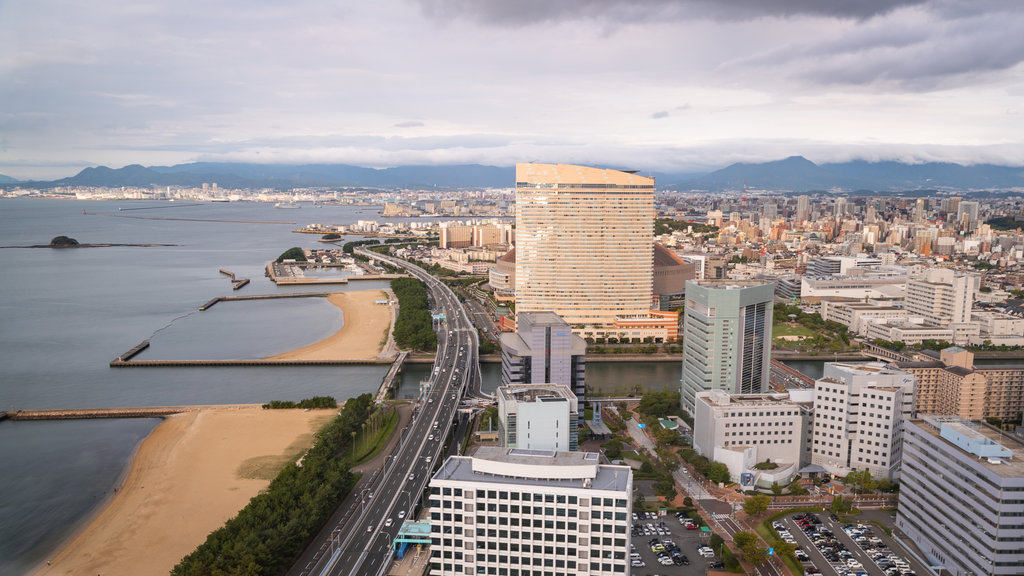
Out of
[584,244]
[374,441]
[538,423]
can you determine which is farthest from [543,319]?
[584,244]

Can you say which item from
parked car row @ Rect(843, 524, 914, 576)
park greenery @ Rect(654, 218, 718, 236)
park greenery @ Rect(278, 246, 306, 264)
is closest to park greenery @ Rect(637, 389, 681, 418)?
parked car row @ Rect(843, 524, 914, 576)

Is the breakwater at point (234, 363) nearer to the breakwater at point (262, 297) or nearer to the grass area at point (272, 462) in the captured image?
the grass area at point (272, 462)

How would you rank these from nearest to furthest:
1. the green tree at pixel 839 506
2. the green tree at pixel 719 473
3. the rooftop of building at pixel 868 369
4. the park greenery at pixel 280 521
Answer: the park greenery at pixel 280 521
the green tree at pixel 839 506
the green tree at pixel 719 473
the rooftop of building at pixel 868 369

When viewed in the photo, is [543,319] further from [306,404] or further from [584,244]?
[584,244]

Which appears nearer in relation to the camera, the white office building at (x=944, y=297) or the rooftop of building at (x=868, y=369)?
the rooftop of building at (x=868, y=369)

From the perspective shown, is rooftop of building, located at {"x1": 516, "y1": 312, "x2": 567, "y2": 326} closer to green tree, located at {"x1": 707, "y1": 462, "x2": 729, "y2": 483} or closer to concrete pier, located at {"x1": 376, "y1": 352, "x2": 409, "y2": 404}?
concrete pier, located at {"x1": 376, "y1": 352, "x2": 409, "y2": 404}

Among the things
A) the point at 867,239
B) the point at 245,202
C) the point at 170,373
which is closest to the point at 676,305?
the point at 170,373

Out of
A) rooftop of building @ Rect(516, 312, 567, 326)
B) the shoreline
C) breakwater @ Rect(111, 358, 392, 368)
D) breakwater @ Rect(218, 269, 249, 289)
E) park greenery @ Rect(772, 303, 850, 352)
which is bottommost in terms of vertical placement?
the shoreline

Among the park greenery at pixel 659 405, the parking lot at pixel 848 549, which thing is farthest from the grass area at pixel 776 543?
the park greenery at pixel 659 405
